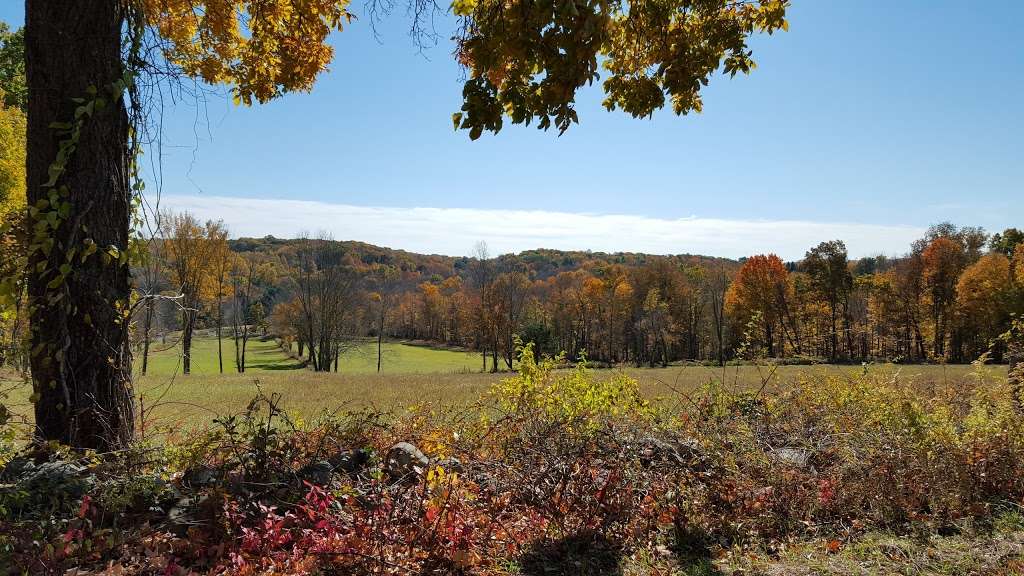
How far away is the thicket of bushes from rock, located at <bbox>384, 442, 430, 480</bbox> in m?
0.02

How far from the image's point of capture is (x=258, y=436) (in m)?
3.77

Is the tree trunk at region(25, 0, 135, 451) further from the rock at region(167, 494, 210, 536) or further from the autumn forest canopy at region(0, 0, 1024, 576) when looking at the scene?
the rock at region(167, 494, 210, 536)

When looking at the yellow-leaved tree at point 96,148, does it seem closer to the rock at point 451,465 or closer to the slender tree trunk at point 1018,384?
the rock at point 451,465

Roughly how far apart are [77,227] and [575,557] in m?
4.16

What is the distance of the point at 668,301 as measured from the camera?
Answer: 55250mm

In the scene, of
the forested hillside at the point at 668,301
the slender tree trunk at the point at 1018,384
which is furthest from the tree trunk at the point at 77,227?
the forested hillside at the point at 668,301

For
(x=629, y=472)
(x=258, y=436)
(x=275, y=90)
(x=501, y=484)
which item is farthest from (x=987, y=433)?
(x=275, y=90)

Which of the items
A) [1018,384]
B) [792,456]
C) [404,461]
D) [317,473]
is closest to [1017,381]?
[1018,384]

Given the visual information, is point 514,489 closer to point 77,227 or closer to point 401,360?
point 77,227

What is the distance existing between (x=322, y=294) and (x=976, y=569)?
132ft

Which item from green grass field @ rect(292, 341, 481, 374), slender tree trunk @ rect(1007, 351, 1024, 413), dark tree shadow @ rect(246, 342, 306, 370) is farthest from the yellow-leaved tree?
dark tree shadow @ rect(246, 342, 306, 370)

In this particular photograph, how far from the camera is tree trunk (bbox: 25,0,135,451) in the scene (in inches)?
143

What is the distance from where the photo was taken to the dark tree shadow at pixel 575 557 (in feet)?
10.9

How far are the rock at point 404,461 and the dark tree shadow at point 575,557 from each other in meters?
1.07
